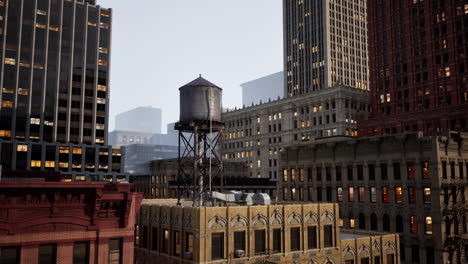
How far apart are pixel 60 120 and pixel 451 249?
382 ft

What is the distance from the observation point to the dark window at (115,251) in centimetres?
2375

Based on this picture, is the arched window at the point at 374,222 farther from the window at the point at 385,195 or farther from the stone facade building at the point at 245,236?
the stone facade building at the point at 245,236

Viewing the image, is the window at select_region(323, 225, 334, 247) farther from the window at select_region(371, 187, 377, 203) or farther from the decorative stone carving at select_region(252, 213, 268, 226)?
the window at select_region(371, 187, 377, 203)

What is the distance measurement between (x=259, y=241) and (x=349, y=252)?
444 inches

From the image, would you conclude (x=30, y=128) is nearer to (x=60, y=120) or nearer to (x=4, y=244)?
(x=60, y=120)

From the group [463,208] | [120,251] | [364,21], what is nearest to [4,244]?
[120,251]

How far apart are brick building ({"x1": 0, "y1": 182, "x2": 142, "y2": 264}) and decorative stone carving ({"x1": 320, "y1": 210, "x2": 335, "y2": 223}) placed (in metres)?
20.4

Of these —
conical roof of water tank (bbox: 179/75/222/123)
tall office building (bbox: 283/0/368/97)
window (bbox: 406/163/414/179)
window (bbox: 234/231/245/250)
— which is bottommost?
window (bbox: 234/231/245/250)

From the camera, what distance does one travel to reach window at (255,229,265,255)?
1400 inches

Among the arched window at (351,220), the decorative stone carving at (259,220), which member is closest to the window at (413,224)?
the arched window at (351,220)

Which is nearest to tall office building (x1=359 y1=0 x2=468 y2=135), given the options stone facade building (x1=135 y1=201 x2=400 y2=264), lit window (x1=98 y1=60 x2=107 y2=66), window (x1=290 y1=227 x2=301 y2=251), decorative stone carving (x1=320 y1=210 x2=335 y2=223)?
decorative stone carving (x1=320 y1=210 x2=335 y2=223)

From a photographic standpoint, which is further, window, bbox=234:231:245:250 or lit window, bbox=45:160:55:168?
lit window, bbox=45:160:55:168

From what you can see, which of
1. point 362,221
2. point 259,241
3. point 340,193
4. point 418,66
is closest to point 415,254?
point 362,221

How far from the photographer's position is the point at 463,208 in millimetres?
53500
